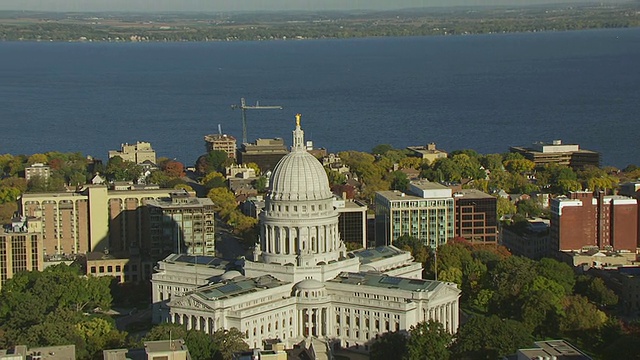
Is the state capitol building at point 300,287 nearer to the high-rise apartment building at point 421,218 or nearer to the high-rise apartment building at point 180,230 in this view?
the high-rise apartment building at point 180,230

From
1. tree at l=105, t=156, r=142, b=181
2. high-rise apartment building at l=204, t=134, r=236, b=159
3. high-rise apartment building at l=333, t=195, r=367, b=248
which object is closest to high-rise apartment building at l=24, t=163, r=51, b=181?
tree at l=105, t=156, r=142, b=181

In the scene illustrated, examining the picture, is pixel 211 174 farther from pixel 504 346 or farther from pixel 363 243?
pixel 504 346

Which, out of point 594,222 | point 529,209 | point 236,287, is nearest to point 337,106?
point 529,209

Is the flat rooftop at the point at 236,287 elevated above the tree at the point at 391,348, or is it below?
above

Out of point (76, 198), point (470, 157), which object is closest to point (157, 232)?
point (76, 198)

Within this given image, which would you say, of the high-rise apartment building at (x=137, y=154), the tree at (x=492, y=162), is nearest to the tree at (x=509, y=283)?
Result: the tree at (x=492, y=162)

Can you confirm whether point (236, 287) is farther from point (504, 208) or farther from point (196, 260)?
point (504, 208)
